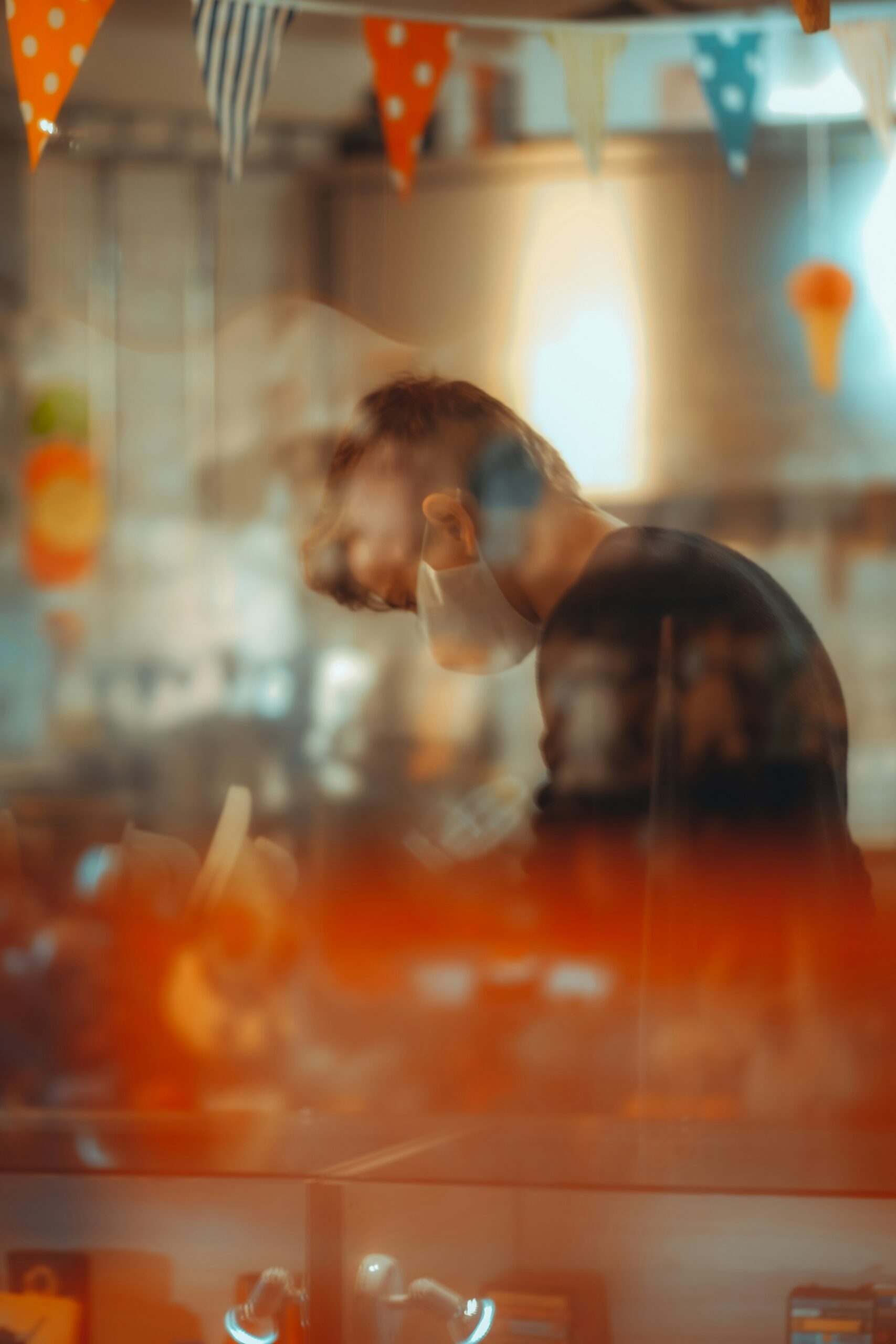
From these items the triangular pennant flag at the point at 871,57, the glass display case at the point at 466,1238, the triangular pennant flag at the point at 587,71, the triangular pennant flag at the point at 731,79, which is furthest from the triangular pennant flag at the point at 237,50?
the glass display case at the point at 466,1238

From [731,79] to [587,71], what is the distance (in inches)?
5.2

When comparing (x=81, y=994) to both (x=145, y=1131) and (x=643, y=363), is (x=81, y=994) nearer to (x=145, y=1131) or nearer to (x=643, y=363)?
(x=145, y=1131)

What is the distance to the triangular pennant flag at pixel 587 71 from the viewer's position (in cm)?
120

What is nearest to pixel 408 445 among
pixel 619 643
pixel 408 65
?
pixel 619 643

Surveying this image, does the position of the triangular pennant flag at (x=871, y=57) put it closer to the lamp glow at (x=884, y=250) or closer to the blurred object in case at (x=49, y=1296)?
the lamp glow at (x=884, y=250)

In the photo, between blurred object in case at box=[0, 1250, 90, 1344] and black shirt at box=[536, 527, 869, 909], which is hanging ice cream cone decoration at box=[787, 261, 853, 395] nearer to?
black shirt at box=[536, 527, 869, 909]

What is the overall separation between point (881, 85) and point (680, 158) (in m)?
0.20

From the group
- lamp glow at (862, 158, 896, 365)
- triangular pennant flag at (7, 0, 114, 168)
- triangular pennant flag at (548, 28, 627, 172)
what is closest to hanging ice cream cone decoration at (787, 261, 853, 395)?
lamp glow at (862, 158, 896, 365)

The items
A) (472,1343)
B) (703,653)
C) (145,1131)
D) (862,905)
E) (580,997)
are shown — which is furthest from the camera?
(580,997)

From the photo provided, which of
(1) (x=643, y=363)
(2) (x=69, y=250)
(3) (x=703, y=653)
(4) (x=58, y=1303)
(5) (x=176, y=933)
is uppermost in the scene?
(2) (x=69, y=250)

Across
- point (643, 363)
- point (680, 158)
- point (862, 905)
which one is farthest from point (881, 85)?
point (862, 905)

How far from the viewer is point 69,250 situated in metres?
1.31

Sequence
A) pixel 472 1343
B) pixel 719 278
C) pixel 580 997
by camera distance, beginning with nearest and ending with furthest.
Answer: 1. pixel 472 1343
2. pixel 580 997
3. pixel 719 278

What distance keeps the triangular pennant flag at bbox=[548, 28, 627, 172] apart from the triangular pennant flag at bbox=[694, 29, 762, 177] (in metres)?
0.08
